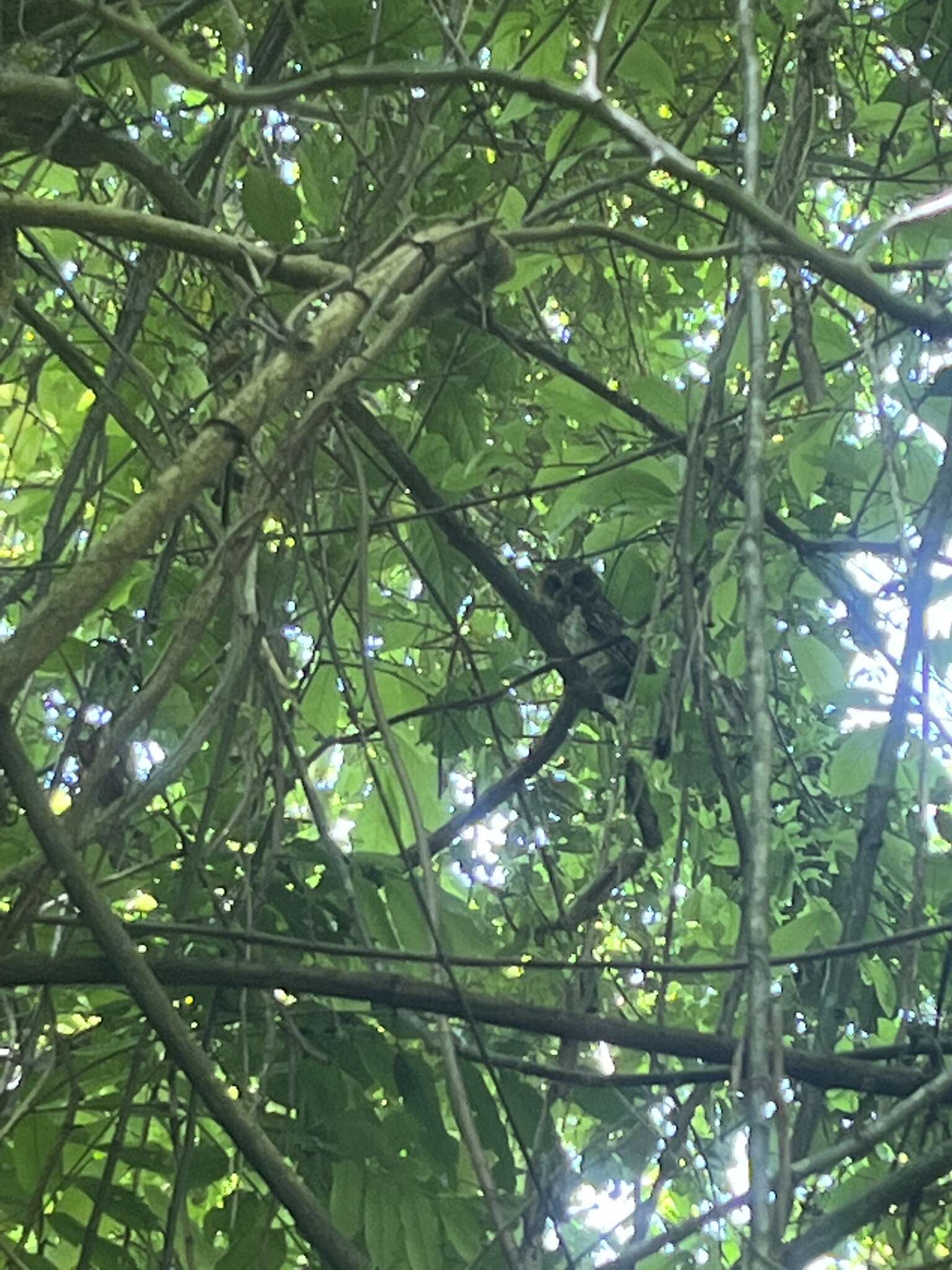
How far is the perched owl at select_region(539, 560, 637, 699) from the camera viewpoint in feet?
5.52

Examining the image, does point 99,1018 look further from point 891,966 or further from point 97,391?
point 891,966

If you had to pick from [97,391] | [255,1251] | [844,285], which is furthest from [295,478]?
[255,1251]

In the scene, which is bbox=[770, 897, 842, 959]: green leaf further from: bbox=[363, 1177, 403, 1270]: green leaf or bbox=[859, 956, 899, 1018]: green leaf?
bbox=[363, 1177, 403, 1270]: green leaf

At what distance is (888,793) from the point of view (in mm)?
1092

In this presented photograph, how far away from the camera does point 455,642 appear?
5.28 feet

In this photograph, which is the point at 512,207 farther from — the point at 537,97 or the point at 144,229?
the point at 144,229

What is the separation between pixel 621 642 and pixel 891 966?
0.50 metres

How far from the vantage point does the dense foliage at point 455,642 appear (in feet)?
3.05

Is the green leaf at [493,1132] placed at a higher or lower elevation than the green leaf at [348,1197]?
higher

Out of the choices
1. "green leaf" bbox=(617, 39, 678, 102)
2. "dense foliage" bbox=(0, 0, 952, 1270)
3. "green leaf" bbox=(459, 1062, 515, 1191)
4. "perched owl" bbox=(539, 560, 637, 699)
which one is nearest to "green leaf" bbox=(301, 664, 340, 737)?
"dense foliage" bbox=(0, 0, 952, 1270)

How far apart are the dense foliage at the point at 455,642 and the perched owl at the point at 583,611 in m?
0.02

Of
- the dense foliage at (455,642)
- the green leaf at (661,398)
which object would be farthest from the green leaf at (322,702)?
the green leaf at (661,398)

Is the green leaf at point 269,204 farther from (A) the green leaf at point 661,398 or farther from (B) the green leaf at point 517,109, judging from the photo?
(A) the green leaf at point 661,398

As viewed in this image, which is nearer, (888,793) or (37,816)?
(37,816)
